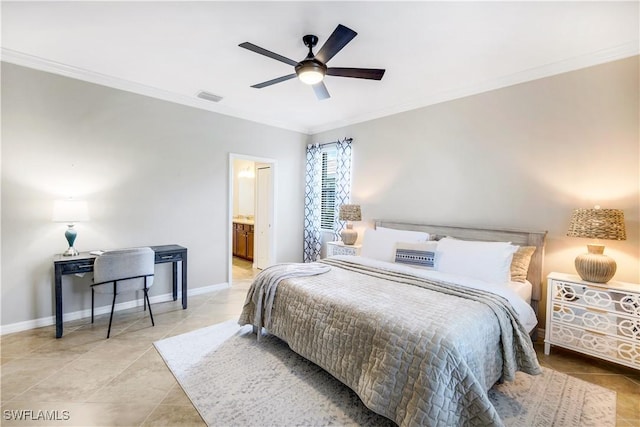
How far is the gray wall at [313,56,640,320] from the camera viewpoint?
2.64 meters

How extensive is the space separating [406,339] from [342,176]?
12.1 feet

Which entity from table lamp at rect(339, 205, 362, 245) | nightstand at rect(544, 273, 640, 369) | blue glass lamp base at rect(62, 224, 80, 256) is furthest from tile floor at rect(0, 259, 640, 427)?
table lamp at rect(339, 205, 362, 245)

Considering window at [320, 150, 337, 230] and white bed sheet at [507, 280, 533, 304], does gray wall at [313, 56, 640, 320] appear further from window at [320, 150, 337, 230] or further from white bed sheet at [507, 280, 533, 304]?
window at [320, 150, 337, 230]

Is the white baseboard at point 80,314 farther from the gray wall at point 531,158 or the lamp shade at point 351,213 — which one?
the gray wall at point 531,158

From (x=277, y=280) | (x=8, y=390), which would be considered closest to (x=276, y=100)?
(x=277, y=280)

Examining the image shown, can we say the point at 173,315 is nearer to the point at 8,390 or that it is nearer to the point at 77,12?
the point at 8,390

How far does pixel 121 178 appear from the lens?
11.8 ft

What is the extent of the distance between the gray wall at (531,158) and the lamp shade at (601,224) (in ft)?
1.14

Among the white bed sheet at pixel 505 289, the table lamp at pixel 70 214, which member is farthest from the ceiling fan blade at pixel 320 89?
the table lamp at pixel 70 214

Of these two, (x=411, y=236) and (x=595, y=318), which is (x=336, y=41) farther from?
(x=595, y=318)

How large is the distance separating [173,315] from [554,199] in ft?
14.7

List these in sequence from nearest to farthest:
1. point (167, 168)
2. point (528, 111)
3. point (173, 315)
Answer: point (528, 111) → point (173, 315) → point (167, 168)

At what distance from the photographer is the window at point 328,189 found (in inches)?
211

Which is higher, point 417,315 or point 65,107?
point 65,107
